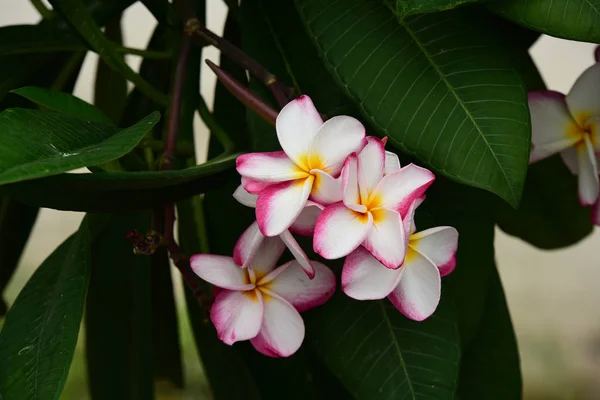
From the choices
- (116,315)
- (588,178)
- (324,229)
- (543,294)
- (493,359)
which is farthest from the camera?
(543,294)

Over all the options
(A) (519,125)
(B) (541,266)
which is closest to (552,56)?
(B) (541,266)

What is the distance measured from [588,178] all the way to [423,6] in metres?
0.19

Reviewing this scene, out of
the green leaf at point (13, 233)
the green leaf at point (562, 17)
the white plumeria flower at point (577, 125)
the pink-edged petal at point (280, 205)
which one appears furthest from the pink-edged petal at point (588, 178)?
the green leaf at point (13, 233)

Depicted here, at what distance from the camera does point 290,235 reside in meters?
0.42

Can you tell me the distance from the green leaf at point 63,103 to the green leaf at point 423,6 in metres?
0.19

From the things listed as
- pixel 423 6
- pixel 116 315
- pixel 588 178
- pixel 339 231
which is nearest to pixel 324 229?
pixel 339 231

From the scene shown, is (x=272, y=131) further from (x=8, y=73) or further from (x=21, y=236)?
(x=21, y=236)

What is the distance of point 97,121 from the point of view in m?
0.49

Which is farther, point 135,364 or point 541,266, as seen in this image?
point 541,266

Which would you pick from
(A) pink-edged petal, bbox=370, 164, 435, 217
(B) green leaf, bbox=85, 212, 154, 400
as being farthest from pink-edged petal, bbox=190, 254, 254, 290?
(B) green leaf, bbox=85, 212, 154, 400

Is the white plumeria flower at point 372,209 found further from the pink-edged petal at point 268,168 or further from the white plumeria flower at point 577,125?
the white plumeria flower at point 577,125

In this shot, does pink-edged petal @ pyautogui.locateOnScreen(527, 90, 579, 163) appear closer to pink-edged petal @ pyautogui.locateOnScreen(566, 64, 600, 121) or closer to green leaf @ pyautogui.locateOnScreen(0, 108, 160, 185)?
pink-edged petal @ pyautogui.locateOnScreen(566, 64, 600, 121)

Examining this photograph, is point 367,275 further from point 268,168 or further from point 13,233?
point 13,233

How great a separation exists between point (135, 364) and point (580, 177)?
0.44 m
